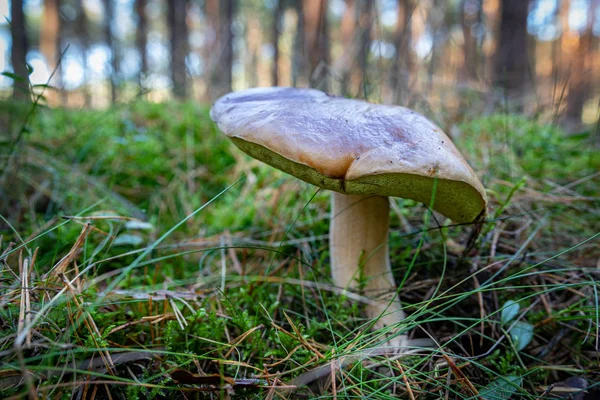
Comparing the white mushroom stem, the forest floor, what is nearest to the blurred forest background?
the forest floor

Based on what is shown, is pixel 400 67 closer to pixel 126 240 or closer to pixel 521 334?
pixel 521 334

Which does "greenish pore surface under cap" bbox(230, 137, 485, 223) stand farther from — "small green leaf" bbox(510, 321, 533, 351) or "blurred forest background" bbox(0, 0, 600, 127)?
"blurred forest background" bbox(0, 0, 600, 127)

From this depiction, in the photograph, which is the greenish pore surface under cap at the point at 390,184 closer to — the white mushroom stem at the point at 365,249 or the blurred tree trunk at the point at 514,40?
the white mushroom stem at the point at 365,249

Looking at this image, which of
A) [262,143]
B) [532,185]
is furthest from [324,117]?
[532,185]

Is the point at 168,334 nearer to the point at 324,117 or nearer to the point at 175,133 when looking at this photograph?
the point at 324,117

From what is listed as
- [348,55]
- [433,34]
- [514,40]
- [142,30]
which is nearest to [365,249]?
[433,34]

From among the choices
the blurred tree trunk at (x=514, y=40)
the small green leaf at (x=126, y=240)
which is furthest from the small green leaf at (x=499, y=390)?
the blurred tree trunk at (x=514, y=40)
